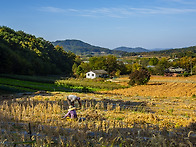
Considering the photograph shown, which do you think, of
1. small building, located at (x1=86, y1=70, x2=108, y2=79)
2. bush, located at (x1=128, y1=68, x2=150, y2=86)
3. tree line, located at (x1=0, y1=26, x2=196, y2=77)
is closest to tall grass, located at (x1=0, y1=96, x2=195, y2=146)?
bush, located at (x1=128, y1=68, x2=150, y2=86)

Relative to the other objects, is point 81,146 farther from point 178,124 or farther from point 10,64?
point 10,64

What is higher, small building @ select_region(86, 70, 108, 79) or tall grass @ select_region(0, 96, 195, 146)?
tall grass @ select_region(0, 96, 195, 146)

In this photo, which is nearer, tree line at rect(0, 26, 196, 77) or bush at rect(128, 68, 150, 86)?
bush at rect(128, 68, 150, 86)

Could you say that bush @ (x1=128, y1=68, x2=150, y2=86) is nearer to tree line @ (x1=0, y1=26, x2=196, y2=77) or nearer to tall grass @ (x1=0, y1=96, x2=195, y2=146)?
tree line @ (x1=0, y1=26, x2=196, y2=77)

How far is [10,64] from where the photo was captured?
51031mm

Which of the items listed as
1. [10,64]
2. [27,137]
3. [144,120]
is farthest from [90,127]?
[10,64]

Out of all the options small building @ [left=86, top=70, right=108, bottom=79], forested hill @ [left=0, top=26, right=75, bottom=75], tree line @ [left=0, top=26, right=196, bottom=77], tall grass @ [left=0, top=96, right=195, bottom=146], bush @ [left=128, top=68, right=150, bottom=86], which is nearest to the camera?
tall grass @ [left=0, top=96, right=195, bottom=146]

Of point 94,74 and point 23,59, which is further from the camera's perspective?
point 94,74

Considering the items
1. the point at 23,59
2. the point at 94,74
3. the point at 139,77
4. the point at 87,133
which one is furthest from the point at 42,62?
the point at 87,133

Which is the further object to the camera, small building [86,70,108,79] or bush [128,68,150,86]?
small building [86,70,108,79]

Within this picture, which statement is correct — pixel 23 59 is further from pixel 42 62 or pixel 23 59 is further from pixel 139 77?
pixel 139 77

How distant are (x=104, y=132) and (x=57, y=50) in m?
92.5

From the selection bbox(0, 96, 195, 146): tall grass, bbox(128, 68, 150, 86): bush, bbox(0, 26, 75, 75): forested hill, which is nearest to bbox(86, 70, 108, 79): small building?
bbox(0, 26, 75, 75): forested hill

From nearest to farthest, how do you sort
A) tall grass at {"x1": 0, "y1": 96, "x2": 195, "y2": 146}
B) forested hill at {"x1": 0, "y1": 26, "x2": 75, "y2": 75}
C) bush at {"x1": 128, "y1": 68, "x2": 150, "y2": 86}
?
tall grass at {"x1": 0, "y1": 96, "x2": 195, "y2": 146} < bush at {"x1": 128, "y1": 68, "x2": 150, "y2": 86} < forested hill at {"x1": 0, "y1": 26, "x2": 75, "y2": 75}
